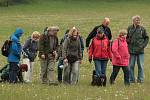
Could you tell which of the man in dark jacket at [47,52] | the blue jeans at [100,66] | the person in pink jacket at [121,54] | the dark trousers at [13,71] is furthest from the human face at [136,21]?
the dark trousers at [13,71]

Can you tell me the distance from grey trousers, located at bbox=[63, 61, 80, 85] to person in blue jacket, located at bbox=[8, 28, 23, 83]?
161 centimetres

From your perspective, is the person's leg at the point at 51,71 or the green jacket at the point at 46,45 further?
the green jacket at the point at 46,45

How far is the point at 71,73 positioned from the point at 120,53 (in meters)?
1.76

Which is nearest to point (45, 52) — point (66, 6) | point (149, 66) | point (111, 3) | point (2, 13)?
point (149, 66)

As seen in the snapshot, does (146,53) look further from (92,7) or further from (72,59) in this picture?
(92,7)

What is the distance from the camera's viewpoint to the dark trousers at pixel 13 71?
55.5 feet

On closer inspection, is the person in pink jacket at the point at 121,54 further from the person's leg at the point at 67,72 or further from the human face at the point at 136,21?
the person's leg at the point at 67,72

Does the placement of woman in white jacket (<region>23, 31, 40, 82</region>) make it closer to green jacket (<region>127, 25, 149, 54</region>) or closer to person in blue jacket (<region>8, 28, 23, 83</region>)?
person in blue jacket (<region>8, 28, 23, 83</region>)

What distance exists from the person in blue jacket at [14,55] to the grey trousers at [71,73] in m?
1.61

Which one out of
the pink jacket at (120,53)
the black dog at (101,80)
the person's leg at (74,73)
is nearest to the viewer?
the black dog at (101,80)

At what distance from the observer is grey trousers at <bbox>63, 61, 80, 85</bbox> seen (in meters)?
17.1

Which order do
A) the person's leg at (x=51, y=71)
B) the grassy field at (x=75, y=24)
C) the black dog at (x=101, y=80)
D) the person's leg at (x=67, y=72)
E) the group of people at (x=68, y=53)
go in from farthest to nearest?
the person's leg at (x=67, y=72), the group of people at (x=68, y=53), the person's leg at (x=51, y=71), the black dog at (x=101, y=80), the grassy field at (x=75, y=24)

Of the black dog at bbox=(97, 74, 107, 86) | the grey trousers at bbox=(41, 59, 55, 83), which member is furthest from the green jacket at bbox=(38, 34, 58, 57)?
the black dog at bbox=(97, 74, 107, 86)

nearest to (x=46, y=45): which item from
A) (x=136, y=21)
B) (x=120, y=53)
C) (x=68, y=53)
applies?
(x=68, y=53)
